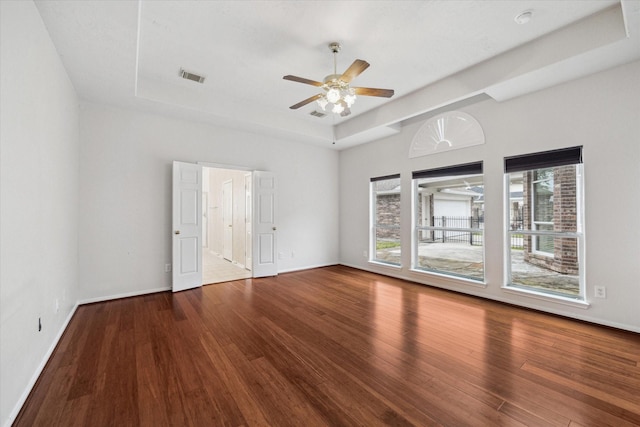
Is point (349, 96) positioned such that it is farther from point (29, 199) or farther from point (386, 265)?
point (386, 265)

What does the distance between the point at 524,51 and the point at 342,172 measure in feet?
13.4

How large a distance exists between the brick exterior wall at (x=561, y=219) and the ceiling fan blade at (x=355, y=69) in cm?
285

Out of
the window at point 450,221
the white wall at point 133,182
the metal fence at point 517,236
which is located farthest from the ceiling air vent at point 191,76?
the metal fence at point 517,236

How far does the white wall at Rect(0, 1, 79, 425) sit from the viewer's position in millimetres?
1646

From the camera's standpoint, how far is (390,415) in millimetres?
1683

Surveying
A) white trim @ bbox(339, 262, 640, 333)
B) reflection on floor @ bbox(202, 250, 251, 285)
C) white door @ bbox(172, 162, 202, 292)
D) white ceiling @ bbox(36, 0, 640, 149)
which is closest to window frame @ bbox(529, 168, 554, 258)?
white trim @ bbox(339, 262, 640, 333)

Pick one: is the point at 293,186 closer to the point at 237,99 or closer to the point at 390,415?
the point at 237,99

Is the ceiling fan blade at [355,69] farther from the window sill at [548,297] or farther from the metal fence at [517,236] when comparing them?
the window sill at [548,297]

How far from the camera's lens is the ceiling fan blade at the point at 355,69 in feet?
8.23

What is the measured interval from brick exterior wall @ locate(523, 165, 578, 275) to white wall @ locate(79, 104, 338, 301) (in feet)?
14.3

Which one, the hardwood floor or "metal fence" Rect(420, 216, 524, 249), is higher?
"metal fence" Rect(420, 216, 524, 249)

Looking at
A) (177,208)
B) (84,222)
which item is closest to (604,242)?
(177,208)

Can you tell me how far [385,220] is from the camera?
5.79 meters

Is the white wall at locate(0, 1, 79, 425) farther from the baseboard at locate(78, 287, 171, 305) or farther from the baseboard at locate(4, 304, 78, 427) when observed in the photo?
the baseboard at locate(78, 287, 171, 305)
